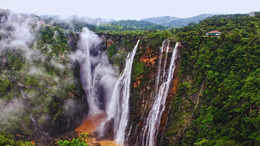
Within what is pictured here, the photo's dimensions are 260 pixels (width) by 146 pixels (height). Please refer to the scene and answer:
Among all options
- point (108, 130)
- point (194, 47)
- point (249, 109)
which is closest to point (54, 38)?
point (108, 130)

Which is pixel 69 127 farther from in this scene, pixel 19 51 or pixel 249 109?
pixel 249 109

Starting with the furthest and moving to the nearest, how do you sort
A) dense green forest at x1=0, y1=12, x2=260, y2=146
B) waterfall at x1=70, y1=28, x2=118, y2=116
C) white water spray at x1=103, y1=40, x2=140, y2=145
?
waterfall at x1=70, y1=28, x2=118, y2=116 → white water spray at x1=103, y1=40, x2=140, y2=145 → dense green forest at x1=0, y1=12, x2=260, y2=146

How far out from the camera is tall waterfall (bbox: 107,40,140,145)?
873 inches

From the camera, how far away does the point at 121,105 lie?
24.0m

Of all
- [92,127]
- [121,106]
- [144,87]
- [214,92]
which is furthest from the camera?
[92,127]

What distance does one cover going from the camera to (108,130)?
925 inches

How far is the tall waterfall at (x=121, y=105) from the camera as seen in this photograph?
22.2 m

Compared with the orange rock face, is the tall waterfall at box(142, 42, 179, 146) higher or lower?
higher

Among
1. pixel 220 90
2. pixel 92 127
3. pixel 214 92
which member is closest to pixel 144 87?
pixel 214 92

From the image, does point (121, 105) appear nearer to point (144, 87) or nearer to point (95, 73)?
point (144, 87)

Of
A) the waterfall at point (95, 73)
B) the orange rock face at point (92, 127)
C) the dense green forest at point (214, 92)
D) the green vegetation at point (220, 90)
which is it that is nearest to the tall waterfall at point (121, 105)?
the orange rock face at point (92, 127)

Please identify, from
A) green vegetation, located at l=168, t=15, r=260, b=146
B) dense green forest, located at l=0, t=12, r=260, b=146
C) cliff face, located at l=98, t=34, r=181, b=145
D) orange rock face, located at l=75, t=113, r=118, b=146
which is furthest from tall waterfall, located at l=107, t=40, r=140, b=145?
green vegetation, located at l=168, t=15, r=260, b=146

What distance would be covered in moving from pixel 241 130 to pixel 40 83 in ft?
73.8

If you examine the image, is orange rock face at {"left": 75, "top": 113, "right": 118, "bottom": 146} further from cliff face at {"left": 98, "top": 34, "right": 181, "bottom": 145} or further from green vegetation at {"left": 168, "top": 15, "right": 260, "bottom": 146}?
green vegetation at {"left": 168, "top": 15, "right": 260, "bottom": 146}
